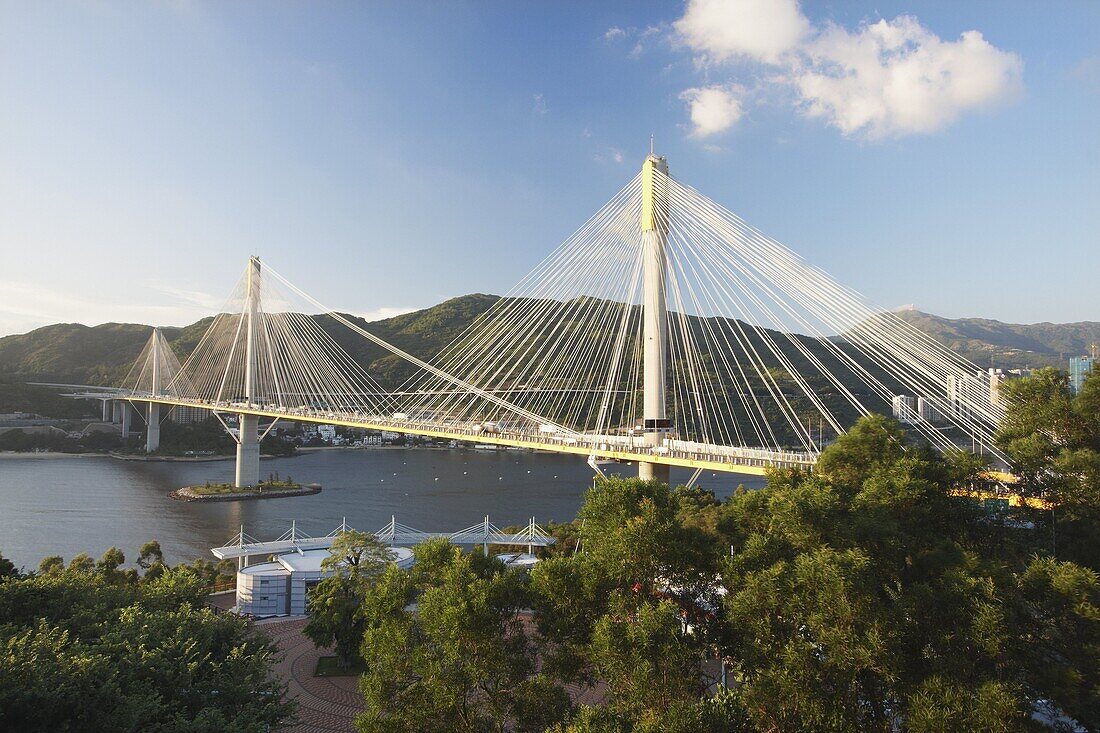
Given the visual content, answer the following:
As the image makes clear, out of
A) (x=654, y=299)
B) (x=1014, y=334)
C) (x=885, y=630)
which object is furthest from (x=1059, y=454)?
(x=1014, y=334)

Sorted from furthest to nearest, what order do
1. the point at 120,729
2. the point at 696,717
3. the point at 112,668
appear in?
the point at 112,668 → the point at 696,717 → the point at 120,729

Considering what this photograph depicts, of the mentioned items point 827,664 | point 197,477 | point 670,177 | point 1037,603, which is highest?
point 670,177

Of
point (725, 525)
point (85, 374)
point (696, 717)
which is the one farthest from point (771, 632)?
point (85, 374)

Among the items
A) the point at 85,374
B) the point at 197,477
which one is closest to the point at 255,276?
the point at 197,477

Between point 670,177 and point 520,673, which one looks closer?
point 520,673

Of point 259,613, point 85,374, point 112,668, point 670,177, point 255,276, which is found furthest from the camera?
point 85,374

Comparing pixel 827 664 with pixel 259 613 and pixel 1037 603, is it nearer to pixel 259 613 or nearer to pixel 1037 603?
pixel 1037 603

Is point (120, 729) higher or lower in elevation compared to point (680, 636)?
lower

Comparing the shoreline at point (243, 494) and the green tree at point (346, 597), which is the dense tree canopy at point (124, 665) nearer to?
the green tree at point (346, 597)
